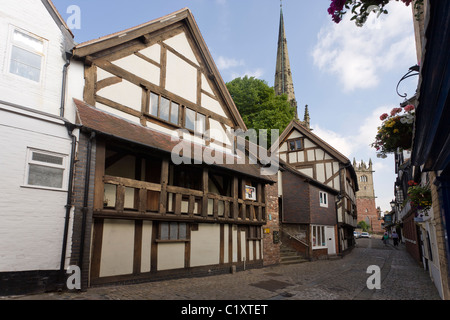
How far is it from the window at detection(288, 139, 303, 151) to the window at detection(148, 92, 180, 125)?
14078mm

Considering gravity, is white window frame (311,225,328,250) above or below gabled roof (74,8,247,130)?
below

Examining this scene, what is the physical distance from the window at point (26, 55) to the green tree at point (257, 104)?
18.4 meters

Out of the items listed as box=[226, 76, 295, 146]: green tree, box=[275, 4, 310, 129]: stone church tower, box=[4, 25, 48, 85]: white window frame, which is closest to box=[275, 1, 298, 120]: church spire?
box=[275, 4, 310, 129]: stone church tower

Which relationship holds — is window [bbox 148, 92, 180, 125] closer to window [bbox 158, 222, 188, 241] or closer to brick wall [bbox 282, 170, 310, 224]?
window [bbox 158, 222, 188, 241]

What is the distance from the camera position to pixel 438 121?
3.47 metres

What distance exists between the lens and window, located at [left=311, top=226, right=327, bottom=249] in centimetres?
1916

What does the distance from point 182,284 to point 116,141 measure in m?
4.48

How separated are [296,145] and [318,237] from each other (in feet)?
23.7

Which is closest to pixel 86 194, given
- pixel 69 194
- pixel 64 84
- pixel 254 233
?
pixel 69 194

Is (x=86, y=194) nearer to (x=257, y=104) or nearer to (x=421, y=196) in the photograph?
(x=421, y=196)

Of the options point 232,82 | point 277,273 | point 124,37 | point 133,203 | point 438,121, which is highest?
point 232,82

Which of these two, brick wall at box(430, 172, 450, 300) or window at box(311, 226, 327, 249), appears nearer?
brick wall at box(430, 172, 450, 300)
